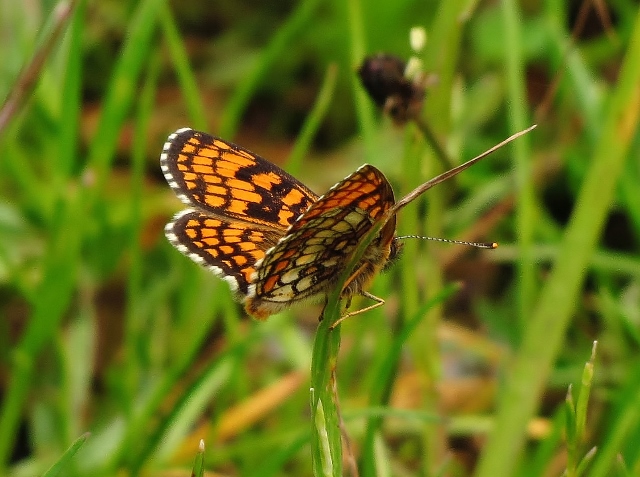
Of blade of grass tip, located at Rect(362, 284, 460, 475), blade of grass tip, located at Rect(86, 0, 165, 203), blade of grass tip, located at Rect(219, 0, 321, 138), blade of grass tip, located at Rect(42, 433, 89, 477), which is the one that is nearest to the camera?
blade of grass tip, located at Rect(42, 433, 89, 477)

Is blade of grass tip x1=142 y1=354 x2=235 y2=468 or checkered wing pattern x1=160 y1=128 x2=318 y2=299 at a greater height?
checkered wing pattern x1=160 y1=128 x2=318 y2=299

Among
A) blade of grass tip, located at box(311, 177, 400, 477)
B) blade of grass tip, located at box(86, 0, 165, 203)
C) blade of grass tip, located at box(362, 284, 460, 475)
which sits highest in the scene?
blade of grass tip, located at box(86, 0, 165, 203)

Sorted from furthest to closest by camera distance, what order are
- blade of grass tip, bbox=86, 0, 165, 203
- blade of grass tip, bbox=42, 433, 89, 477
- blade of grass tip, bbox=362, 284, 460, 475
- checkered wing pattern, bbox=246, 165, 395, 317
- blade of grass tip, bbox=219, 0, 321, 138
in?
blade of grass tip, bbox=219, 0, 321, 138
blade of grass tip, bbox=86, 0, 165, 203
blade of grass tip, bbox=362, 284, 460, 475
checkered wing pattern, bbox=246, 165, 395, 317
blade of grass tip, bbox=42, 433, 89, 477

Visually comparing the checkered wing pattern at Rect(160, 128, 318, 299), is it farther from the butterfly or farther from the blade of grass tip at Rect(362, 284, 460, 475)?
the blade of grass tip at Rect(362, 284, 460, 475)

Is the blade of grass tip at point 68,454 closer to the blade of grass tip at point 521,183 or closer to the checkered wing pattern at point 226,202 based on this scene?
the checkered wing pattern at point 226,202

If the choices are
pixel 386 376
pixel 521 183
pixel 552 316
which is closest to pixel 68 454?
pixel 386 376

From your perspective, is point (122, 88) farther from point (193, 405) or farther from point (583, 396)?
point (583, 396)

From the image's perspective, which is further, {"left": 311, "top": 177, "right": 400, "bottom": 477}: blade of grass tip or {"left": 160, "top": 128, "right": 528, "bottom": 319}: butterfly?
{"left": 160, "top": 128, "right": 528, "bottom": 319}: butterfly

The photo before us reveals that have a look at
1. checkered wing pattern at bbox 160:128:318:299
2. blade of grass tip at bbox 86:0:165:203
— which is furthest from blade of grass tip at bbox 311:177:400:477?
blade of grass tip at bbox 86:0:165:203

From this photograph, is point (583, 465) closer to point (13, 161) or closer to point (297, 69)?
point (13, 161)
